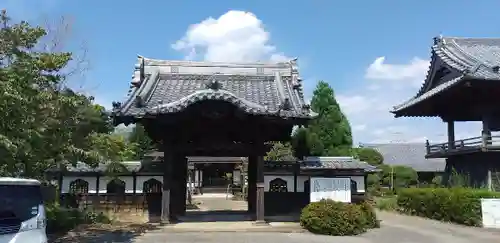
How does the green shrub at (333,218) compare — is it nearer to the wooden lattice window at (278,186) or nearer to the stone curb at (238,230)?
the stone curb at (238,230)

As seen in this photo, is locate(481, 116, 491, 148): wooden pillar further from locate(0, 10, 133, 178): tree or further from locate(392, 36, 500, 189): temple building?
locate(0, 10, 133, 178): tree

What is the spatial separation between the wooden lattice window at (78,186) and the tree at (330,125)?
2134 cm

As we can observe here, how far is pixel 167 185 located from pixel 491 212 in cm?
1269

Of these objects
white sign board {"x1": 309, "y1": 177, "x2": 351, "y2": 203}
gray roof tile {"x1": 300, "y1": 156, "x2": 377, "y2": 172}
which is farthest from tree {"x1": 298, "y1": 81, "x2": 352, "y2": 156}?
white sign board {"x1": 309, "y1": 177, "x2": 351, "y2": 203}

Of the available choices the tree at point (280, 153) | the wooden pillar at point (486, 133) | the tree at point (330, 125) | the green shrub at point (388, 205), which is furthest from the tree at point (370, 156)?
the wooden pillar at point (486, 133)

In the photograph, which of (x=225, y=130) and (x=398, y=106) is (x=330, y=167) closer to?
(x=225, y=130)

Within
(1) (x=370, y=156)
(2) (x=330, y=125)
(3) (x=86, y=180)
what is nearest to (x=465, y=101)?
(2) (x=330, y=125)

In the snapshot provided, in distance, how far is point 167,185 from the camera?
1552 cm

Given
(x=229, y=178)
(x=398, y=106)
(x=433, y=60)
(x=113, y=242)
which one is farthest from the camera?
(x=229, y=178)

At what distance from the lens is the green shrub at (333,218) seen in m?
14.2

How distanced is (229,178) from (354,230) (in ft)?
118

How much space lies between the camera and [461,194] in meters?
19.2

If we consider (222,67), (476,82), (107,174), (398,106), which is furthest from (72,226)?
(398,106)

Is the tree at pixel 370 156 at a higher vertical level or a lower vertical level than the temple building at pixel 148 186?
higher
